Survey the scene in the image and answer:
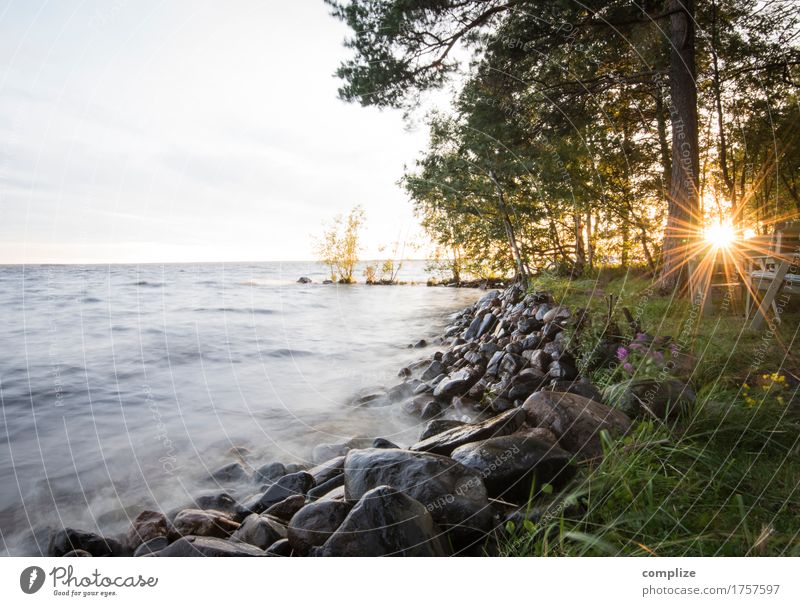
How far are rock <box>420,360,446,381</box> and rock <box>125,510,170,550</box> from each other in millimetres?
4234

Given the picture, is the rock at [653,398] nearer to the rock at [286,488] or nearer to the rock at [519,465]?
the rock at [519,465]

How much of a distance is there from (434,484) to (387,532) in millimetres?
486

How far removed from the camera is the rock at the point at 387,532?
6.53ft

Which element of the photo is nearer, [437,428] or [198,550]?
[198,550]

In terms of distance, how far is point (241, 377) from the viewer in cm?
704

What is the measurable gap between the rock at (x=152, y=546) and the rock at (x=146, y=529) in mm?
45

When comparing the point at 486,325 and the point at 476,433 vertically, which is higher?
the point at 486,325

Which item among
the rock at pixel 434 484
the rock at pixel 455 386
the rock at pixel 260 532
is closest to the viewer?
the rock at pixel 434 484

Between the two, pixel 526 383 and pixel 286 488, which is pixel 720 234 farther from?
pixel 286 488

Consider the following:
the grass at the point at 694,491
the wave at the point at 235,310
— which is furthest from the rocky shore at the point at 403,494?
the wave at the point at 235,310

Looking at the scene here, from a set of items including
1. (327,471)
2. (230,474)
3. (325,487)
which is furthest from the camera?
(230,474)

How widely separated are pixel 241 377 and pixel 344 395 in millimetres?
2107

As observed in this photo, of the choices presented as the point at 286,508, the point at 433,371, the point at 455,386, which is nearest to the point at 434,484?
the point at 286,508

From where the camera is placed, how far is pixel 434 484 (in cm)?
241
